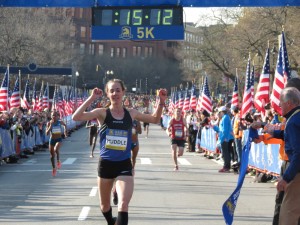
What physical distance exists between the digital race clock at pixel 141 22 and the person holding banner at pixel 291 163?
12542 mm

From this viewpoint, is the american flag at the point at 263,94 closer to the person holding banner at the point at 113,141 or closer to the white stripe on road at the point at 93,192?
the white stripe on road at the point at 93,192

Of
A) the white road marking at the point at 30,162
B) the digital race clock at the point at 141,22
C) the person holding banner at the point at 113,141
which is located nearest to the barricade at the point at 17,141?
the white road marking at the point at 30,162

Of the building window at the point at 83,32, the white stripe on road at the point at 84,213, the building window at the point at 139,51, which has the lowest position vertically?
the white stripe on road at the point at 84,213

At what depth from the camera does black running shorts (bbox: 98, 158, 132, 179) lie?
32.6ft

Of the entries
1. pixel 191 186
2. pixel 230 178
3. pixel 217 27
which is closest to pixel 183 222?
pixel 191 186

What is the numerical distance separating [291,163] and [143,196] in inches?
297

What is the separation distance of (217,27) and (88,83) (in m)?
47.6

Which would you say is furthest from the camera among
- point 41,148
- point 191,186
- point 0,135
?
point 41,148

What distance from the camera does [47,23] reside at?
9088 cm

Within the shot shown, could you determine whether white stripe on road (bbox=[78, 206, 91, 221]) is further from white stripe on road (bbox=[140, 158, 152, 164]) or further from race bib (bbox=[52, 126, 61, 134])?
white stripe on road (bbox=[140, 158, 152, 164])

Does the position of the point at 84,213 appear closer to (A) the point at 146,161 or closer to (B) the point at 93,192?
(B) the point at 93,192

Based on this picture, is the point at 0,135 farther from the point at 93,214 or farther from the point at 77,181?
the point at 93,214

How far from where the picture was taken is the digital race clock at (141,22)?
21719mm

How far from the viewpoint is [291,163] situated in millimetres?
8930
